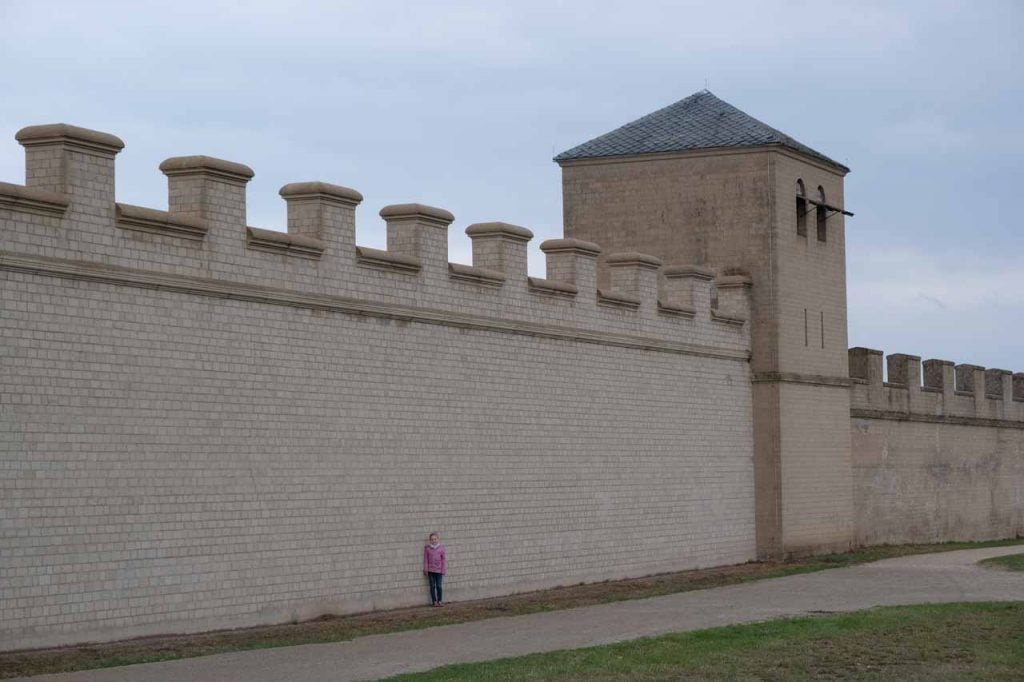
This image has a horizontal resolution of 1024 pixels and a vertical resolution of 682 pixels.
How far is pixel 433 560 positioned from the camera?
834 inches

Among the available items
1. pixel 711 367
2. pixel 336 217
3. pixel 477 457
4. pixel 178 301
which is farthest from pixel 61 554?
pixel 711 367

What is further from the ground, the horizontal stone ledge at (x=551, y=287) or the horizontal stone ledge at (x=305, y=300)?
the horizontal stone ledge at (x=551, y=287)

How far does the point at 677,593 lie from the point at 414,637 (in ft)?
22.7

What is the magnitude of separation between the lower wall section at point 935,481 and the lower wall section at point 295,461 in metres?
7.53

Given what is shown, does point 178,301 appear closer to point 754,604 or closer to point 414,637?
point 414,637

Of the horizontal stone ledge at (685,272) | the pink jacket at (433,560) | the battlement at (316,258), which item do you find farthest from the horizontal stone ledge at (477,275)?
the horizontal stone ledge at (685,272)

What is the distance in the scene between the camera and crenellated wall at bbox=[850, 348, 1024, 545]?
34.2 meters

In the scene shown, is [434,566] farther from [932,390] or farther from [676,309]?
[932,390]

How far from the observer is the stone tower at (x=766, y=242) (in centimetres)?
2981

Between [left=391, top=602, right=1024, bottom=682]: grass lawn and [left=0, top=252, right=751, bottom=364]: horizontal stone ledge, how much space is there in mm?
5537

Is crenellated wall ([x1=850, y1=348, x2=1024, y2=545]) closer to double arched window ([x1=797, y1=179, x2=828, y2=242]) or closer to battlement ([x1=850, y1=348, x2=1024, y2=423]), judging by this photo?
battlement ([x1=850, y1=348, x2=1024, y2=423])

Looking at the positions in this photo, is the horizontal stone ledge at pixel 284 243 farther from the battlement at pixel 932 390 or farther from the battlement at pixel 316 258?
the battlement at pixel 932 390

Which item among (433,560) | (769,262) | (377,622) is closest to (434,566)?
(433,560)

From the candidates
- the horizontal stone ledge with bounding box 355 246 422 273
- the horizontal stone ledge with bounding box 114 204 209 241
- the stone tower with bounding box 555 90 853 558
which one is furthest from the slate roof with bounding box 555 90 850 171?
A: the horizontal stone ledge with bounding box 114 204 209 241
